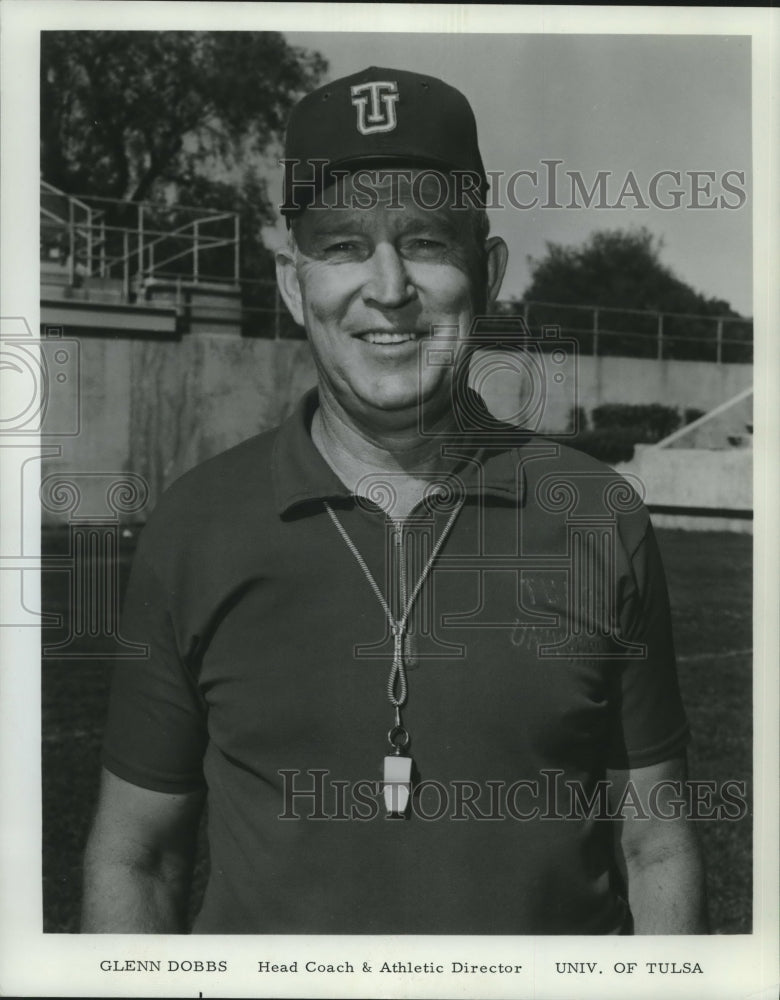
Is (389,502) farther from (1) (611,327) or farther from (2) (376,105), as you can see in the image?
(2) (376,105)

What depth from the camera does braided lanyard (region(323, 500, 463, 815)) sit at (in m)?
2.61

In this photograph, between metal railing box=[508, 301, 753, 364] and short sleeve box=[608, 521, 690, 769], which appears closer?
short sleeve box=[608, 521, 690, 769]

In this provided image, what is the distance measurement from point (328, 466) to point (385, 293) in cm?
44

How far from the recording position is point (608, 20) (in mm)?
2854

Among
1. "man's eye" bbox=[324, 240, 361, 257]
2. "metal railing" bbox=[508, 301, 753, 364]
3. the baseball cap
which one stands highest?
the baseball cap

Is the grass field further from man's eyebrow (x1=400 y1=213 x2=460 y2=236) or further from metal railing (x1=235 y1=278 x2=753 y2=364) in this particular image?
man's eyebrow (x1=400 y1=213 x2=460 y2=236)

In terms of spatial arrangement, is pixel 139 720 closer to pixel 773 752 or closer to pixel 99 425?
pixel 99 425

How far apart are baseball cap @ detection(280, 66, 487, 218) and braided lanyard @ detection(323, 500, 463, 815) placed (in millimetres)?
828

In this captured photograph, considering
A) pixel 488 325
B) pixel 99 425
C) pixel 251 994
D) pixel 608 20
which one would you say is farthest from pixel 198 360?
pixel 251 994

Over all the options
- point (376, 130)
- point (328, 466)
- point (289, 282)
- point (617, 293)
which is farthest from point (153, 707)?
point (617, 293)

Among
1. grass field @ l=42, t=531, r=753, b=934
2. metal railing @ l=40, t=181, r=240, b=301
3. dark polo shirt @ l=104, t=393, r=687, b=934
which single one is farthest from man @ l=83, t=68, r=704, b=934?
metal railing @ l=40, t=181, r=240, b=301

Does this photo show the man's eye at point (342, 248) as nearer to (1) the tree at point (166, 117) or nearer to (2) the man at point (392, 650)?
(2) the man at point (392, 650)

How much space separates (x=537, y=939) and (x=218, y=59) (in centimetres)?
242

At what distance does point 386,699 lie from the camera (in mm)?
2607
